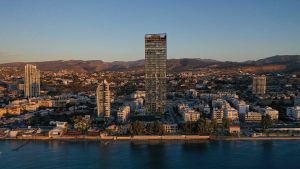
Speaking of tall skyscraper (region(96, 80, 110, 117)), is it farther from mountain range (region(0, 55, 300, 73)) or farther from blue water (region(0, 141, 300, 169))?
mountain range (region(0, 55, 300, 73))

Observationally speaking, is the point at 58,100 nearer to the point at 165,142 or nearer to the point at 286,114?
the point at 165,142

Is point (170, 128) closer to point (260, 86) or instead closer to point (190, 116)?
point (190, 116)

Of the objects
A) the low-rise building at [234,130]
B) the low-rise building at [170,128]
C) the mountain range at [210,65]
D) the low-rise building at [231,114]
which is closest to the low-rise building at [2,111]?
the low-rise building at [170,128]

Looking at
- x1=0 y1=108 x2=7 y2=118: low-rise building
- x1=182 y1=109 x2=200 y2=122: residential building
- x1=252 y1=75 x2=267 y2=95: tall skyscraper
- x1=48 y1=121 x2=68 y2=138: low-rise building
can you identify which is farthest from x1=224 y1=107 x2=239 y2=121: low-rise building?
x1=0 y1=108 x2=7 y2=118: low-rise building

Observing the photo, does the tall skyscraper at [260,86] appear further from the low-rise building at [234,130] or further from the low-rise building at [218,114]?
the low-rise building at [234,130]

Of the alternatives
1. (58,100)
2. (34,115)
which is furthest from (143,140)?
(58,100)

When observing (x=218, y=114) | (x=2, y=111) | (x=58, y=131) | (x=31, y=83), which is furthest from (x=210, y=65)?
(x=58, y=131)
